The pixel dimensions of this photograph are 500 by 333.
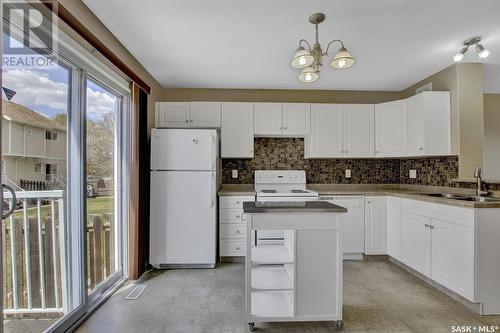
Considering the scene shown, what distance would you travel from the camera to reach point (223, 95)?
152 inches

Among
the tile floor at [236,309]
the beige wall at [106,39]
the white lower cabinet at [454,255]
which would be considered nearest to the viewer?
the beige wall at [106,39]

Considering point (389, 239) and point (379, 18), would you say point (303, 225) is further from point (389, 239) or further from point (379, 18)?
point (389, 239)

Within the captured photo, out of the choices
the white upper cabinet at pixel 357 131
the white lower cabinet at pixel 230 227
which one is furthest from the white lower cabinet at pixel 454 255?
the white lower cabinet at pixel 230 227

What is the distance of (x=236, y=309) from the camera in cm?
223

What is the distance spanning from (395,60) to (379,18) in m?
0.97

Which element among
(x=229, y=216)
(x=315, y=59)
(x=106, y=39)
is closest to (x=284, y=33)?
(x=315, y=59)

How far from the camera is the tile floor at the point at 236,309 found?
1.99 m

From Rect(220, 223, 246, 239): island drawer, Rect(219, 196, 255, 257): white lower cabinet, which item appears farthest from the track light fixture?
Rect(220, 223, 246, 239): island drawer

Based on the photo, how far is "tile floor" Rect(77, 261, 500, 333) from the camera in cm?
199

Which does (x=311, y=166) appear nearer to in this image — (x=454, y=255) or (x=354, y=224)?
(x=354, y=224)

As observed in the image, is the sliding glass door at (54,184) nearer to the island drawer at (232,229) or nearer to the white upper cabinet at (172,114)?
the white upper cabinet at (172,114)

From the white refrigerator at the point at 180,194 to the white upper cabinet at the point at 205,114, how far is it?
1.85ft

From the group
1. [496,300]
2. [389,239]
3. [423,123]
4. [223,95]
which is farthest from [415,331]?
[223,95]

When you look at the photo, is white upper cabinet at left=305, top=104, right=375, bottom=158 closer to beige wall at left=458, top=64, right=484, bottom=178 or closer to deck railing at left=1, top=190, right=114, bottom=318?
beige wall at left=458, top=64, right=484, bottom=178
